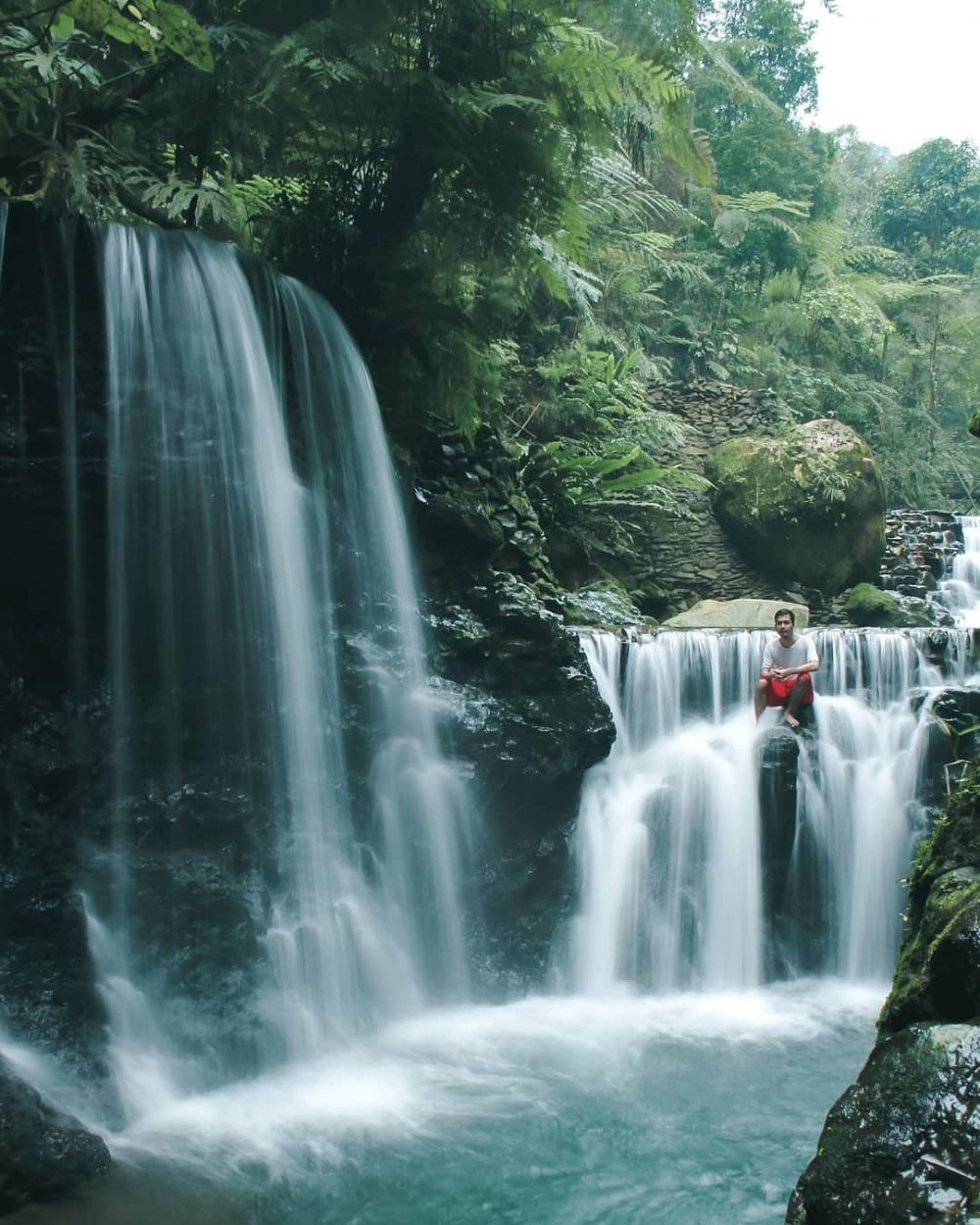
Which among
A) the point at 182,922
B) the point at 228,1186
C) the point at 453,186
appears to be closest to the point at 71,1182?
the point at 228,1186

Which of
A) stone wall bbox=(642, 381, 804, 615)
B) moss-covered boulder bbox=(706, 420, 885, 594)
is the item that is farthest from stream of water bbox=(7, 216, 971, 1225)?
moss-covered boulder bbox=(706, 420, 885, 594)

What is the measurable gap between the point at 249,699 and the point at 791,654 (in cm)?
442

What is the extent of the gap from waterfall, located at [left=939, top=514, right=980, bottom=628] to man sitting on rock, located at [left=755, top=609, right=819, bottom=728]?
6.60 meters

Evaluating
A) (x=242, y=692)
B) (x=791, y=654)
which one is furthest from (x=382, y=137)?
(x=791, y=654)

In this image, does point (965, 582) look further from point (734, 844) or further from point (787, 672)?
point (734, 844)

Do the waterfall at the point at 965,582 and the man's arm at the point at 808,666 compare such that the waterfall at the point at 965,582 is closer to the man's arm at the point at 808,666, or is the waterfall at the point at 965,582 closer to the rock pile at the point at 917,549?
the rock pile at the point at 917,549

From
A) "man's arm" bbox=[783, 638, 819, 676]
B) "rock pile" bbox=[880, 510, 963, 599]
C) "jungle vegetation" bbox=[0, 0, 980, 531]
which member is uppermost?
"jungle vegetation" bbox=[0, 0, 980, 531]

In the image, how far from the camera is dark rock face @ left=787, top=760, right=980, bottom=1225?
2.45 metres

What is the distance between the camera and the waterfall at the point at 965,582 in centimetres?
1444

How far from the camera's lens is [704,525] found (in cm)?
1473

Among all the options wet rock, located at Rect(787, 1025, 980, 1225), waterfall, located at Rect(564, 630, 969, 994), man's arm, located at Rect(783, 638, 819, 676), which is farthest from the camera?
man's arm, located at Rect(783, 638, 819, 676)

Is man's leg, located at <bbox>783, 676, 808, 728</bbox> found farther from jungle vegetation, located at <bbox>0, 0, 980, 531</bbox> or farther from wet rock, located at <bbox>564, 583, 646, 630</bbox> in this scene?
jungle vegetation, located at <bbox>0, 0, 980, 531</bbox>

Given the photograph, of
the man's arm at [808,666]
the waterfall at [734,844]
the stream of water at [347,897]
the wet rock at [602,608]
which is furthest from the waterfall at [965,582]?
the stream of water at [347,897]

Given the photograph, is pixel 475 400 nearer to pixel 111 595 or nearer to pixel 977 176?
pixel 111 595
